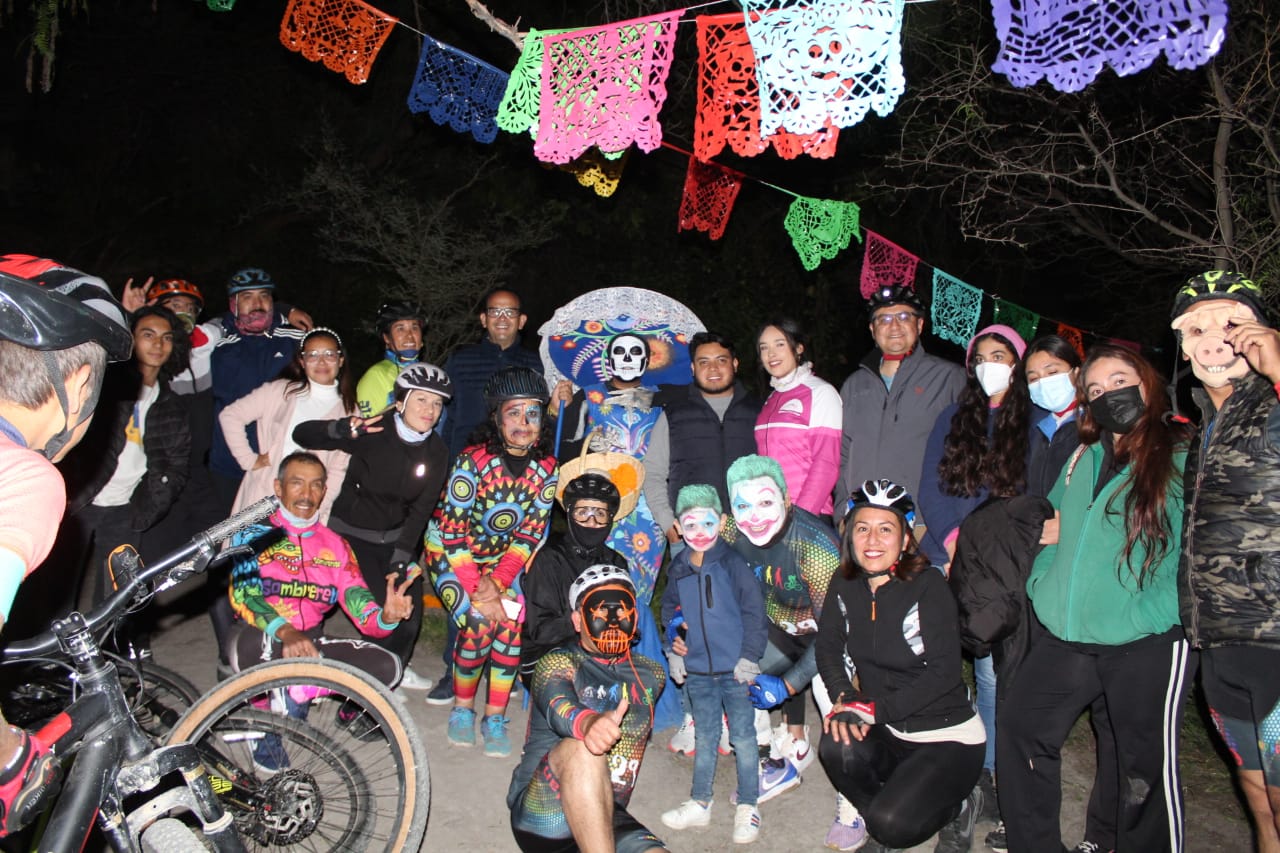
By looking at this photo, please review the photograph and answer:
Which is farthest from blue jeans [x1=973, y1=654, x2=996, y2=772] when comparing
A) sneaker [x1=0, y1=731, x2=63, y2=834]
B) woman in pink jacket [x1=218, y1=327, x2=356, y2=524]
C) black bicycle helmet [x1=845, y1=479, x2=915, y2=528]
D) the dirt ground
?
sneaker [x1=0, y1=731, x2=63, y2=834]

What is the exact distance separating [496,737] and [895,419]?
2.63 meters

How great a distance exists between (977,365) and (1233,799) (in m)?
2.45

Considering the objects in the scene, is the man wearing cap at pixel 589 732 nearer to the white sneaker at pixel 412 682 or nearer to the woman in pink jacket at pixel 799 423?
the woman in pink jacket at pixel 799 423

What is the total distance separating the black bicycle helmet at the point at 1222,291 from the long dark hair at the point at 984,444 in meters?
0.98

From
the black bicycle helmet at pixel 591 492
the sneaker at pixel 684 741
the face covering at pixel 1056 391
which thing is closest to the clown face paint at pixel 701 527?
the black bicycle helmet at pixel 591 492

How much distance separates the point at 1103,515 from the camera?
11.1 feet

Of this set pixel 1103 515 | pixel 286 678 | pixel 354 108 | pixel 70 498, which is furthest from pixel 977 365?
pixel 354 108

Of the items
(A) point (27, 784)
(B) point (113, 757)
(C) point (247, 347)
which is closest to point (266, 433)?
(C) point (247, 347)

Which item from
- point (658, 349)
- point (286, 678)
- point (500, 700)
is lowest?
point (500, 700)

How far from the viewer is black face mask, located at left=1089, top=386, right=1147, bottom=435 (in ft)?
11.2

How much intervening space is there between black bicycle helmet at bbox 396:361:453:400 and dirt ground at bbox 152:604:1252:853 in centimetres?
179

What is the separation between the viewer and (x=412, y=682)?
5.36 metres

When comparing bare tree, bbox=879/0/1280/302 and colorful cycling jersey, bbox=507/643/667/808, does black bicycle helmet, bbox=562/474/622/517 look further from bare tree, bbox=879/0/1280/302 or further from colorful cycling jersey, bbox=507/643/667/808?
bare tree, bbox=879/0/1280/302

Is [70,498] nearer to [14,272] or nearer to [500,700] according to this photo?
[500,700]
